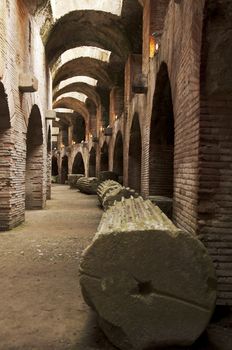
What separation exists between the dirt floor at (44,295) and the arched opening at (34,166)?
13.7ft

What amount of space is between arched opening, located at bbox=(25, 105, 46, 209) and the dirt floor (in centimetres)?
417

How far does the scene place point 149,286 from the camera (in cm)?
296

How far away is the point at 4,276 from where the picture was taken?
4.98 m

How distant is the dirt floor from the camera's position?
3.20 metres

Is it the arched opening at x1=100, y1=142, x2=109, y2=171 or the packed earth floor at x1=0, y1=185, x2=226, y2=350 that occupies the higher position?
the arched opening at x1=100, y1=142, x2=109, y2=171

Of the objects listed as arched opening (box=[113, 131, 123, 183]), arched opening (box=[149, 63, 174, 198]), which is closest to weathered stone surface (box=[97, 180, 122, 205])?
arched opening (box=[149, 63, 174, 198])

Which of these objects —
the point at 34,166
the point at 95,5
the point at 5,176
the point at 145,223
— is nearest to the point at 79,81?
the point at 95,5

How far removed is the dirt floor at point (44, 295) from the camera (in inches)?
126

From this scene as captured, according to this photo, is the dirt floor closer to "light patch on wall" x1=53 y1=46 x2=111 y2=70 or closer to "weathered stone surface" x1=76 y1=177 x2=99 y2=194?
"weathered stone surface" x1=76 y1=177 x2=99 y2=194

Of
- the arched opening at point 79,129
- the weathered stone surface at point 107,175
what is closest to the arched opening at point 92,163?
the arched opening at point 79,129

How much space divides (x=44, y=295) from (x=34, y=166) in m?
8.40

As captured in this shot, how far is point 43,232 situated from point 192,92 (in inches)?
198

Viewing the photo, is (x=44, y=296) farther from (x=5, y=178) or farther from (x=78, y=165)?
(x=78, y=165)

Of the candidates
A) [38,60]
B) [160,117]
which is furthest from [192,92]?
[38,60]
